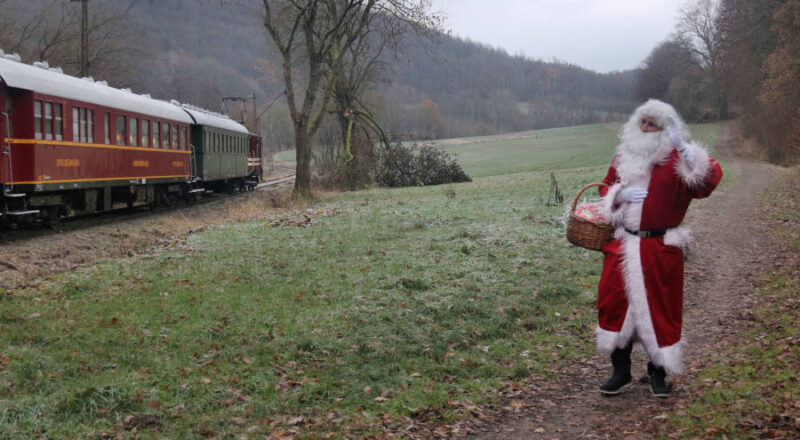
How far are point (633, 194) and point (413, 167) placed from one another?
3030 centimetres

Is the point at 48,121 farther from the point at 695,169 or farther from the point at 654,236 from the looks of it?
the point at 695,169

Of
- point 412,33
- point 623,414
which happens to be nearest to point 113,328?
point 623,414

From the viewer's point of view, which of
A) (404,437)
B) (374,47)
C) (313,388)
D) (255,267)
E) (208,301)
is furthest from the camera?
(374,47)

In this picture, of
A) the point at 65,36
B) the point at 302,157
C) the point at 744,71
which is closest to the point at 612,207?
the point at 302,157

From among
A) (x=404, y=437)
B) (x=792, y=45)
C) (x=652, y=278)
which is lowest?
(x=404, y=437)

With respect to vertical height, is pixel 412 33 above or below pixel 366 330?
above

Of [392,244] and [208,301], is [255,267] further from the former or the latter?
[392,244]

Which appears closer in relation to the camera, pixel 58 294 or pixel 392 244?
pixel 58 294

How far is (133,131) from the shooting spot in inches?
744

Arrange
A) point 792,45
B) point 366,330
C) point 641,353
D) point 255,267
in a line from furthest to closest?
point 792,45 < point 255,267 < point 366,330 < point 641,353

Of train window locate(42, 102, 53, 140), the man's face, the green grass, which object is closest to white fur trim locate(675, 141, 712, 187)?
the man's face

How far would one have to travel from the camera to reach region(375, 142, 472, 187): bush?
3497cm

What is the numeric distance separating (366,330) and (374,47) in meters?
29.5

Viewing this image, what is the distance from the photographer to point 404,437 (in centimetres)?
510
